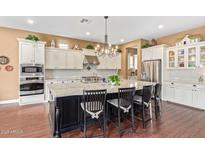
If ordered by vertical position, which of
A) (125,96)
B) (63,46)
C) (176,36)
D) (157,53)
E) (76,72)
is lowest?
(125,96)

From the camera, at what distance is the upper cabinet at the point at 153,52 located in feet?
18.6

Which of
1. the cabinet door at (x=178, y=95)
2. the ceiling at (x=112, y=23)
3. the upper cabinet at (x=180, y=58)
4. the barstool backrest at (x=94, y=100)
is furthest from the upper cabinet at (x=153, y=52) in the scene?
the barstool backrest at (x=94, y=100)

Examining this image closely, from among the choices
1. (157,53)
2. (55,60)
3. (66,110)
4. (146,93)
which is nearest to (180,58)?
(157,53)

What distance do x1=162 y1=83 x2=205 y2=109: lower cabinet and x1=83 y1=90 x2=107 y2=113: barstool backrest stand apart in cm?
374

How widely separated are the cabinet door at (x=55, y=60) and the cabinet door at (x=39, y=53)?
34cm

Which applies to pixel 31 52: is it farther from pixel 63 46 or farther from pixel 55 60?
pixel 63 46

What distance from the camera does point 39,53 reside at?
516 centimetres

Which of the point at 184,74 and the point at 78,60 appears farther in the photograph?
the point at 78,60

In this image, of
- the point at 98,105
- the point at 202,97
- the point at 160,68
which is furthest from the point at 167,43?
the point at 98,105

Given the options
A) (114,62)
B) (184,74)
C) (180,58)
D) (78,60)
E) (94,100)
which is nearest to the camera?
(94,100)

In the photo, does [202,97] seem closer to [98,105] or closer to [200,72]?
[200,72]

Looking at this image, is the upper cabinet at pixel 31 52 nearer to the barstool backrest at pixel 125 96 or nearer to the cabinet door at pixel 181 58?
the barstool backrest at pixel 125 96

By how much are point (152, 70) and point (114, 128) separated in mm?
3855
